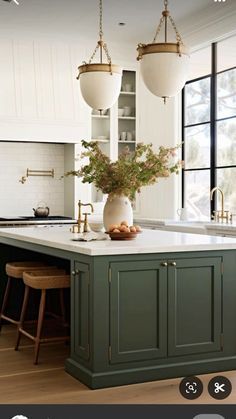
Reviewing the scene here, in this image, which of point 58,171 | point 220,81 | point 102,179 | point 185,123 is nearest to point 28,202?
point 58,171

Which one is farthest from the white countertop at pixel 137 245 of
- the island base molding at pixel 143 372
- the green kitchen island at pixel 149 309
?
the island base molding at pixel 143 372

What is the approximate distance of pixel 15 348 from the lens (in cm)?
421

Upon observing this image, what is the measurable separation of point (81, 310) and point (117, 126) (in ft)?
15.1

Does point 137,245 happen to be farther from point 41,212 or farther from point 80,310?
point 41,212

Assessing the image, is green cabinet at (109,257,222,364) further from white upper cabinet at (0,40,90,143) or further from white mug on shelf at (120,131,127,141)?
white mug on shelf at (120,131,127,141)

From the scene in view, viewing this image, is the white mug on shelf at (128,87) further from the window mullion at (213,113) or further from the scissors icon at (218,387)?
the scissors icon at (218,387)

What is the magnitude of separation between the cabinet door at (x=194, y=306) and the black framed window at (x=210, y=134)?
3.24m

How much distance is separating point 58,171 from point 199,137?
1.87 metres

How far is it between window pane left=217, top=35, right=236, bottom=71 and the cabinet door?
3.87 metres

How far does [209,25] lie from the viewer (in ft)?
21.1

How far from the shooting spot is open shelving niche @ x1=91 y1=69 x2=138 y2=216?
25.0 feet

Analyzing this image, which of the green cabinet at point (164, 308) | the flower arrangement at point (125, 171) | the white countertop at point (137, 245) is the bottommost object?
the green cabinet at point (164, 308)

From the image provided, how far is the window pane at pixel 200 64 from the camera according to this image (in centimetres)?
716

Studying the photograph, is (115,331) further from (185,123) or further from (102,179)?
(185,123)
